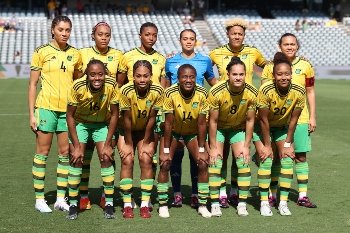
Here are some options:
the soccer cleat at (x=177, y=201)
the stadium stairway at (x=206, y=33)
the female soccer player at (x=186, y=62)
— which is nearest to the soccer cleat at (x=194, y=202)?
the female soccer player at (x=186, y=62)

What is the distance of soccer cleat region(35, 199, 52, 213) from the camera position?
7352mm

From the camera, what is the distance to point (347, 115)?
18.8 metres

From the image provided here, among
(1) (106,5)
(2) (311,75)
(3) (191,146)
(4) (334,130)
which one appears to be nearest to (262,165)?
(3) (191,146)

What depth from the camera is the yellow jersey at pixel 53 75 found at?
24.5 feet

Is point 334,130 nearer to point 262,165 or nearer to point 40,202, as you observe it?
point 262,165

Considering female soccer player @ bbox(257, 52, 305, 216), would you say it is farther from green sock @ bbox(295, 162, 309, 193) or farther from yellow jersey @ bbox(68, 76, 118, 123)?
yellow jersey @ bbox(68, 76, 118, 123)

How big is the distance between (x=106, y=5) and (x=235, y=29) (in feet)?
137

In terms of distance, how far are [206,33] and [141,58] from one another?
38.3 meters

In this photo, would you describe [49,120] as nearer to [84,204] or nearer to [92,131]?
[92,131]

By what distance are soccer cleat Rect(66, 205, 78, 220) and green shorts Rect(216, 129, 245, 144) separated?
1.78 meters

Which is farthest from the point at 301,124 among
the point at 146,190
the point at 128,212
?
the point at 128,212

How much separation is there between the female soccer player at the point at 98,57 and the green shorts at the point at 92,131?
18 cm

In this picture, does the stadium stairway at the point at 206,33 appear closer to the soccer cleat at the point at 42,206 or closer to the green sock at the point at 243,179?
the green sock at the point at 243,179

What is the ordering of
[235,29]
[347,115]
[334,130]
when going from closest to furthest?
[235,29]
[334,130]
[347,115]
